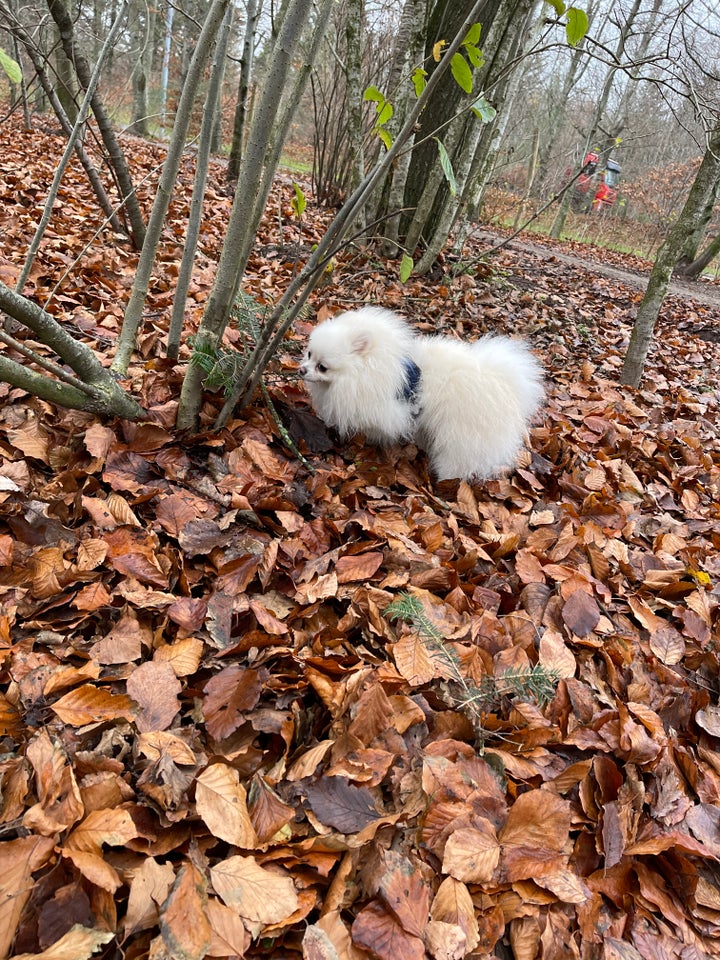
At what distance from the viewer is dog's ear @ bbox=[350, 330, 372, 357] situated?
2.77m

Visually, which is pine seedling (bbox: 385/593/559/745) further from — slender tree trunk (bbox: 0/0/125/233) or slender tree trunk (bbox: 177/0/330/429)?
slender tree trunk (bbox: 0/0/125/233)

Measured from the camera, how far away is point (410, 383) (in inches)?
109

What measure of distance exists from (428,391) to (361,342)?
43cm

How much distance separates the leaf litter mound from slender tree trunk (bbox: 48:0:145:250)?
1473 millimetres

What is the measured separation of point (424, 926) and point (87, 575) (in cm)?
136

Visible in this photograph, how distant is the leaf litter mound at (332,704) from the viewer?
1.20 m

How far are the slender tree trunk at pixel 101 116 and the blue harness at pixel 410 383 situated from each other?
192 centimetres

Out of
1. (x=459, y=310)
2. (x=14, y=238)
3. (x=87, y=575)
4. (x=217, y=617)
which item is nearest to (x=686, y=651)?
(x=217, y=617)

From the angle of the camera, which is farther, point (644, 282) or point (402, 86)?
point (644, 282)

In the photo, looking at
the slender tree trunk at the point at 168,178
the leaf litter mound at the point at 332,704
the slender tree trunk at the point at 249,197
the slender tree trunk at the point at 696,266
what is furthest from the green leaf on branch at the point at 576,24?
the slender tree trunk at the point at 696,266

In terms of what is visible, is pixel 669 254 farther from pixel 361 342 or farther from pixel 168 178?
pixel 168 178

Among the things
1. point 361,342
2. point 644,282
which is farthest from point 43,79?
point 644,282

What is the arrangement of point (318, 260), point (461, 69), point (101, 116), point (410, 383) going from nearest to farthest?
1. point (461, 69)
2. point (318, 260)
3. point (410, 383)
4. point (101, 116)

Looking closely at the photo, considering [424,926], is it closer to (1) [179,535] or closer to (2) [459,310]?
(1) [179,535]
